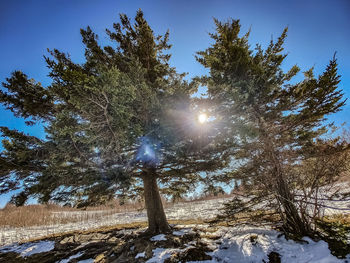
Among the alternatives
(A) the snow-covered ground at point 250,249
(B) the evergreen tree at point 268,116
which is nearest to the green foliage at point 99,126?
(B) the evergreen tree at point 268,116

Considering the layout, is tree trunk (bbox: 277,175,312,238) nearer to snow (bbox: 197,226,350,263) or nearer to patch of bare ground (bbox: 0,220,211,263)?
snow (bbox: 197,226,350,263)

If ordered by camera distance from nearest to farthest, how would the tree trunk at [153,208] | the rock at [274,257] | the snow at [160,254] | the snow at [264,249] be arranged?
the snow at [264,249], the rock at [274,257], the snow at [160,254], the tree trunk at [153,208]

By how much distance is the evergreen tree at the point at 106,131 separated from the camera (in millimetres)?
4125

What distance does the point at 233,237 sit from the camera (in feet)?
17.1

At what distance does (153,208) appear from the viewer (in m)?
6.74

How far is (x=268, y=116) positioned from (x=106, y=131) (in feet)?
21.2

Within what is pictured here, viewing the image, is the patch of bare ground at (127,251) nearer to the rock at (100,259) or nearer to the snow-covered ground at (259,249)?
the rock at (100,259)

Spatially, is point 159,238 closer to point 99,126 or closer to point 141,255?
point 141,255

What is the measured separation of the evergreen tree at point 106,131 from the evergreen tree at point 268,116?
1204 mm

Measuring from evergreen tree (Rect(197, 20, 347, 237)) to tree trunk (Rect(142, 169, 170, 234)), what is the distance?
2901mm

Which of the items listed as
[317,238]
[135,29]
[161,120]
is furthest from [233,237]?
[135,29]

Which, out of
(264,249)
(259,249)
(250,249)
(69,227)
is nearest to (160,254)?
(250,249)

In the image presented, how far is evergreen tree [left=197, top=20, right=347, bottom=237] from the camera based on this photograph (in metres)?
4.74

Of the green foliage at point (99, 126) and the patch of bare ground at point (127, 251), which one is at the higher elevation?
the green foliage at point (99, 126)
